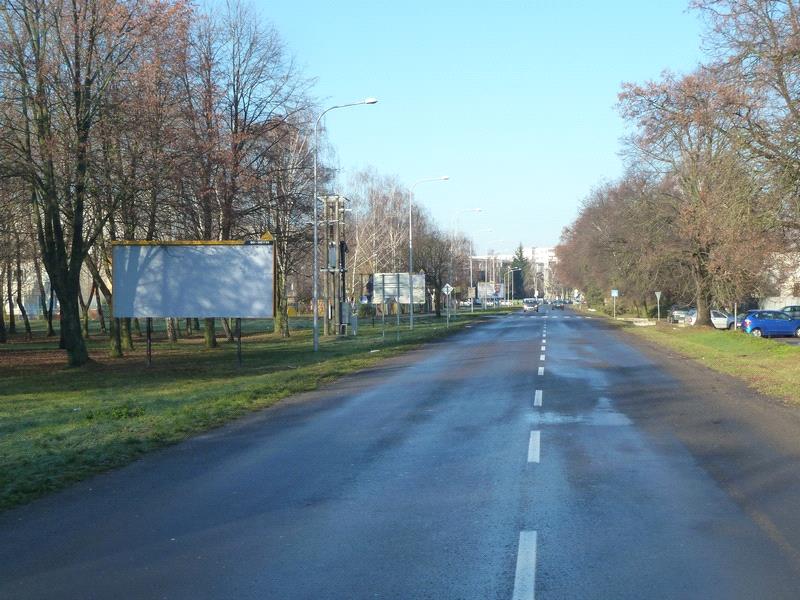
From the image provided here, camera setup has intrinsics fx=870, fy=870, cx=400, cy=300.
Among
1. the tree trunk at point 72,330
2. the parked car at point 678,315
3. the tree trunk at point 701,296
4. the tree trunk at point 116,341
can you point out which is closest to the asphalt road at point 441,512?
the tree trunk at point 72,330

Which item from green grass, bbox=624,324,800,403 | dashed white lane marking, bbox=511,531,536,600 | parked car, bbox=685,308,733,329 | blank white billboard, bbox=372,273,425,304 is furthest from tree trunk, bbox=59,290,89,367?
parked car, bbox=685,308,733,329

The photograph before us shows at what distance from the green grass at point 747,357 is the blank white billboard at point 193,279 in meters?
13.8

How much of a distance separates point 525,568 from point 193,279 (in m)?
22.8

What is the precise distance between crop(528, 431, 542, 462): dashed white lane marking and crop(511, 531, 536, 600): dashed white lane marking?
3.38 metres

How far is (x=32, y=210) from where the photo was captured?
2964 cm

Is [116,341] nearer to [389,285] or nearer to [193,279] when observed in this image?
[193,279]

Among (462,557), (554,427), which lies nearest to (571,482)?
(462,557)

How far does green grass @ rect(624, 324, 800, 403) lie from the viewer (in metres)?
18.8

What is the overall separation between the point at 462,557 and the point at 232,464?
4.80m

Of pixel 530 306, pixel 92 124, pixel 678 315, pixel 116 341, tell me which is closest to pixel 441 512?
pixel 92 124

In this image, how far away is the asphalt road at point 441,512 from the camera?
19.6ft

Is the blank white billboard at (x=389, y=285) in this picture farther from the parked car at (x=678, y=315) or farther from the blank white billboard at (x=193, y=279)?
the parked car at (x=678, y=315)

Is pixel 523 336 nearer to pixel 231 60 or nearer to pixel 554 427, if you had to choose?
pixel 231 60

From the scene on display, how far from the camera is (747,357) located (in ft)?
91.3
